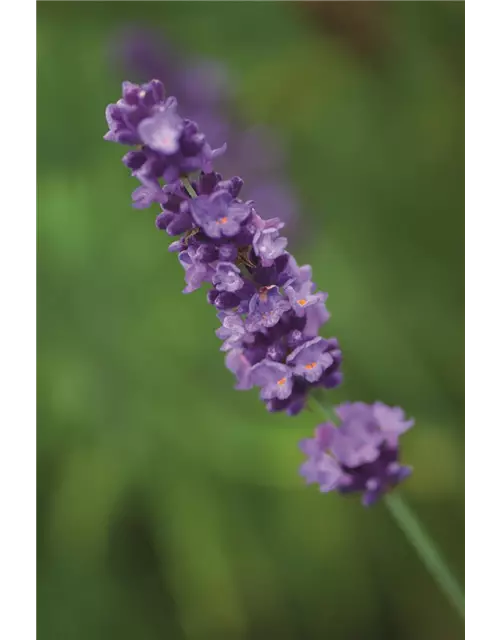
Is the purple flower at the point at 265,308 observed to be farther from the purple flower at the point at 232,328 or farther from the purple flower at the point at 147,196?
the purple flower at the point at 147,196

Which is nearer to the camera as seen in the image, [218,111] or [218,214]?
[218,214]

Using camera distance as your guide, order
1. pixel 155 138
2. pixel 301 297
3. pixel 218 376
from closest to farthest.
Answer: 1. pixel 155 138
2. pixel 301 297
3. pixel 218 376

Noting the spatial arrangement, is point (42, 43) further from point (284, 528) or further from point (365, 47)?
point (284, 528)

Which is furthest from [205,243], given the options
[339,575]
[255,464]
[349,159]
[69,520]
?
[349,159]

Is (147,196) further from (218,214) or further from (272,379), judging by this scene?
(272,379)

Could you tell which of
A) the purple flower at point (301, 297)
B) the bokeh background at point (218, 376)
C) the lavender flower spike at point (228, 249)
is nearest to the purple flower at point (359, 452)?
the lavender flower spike at point (228, 249)

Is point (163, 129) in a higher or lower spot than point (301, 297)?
higher

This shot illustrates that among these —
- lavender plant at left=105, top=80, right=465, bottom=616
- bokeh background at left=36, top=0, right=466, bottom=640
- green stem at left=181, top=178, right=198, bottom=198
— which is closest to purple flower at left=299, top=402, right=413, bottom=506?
lavender plant at left=105, top=80, right=465, bottom=616

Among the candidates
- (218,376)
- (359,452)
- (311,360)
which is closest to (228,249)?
(311,360)
